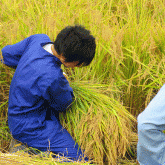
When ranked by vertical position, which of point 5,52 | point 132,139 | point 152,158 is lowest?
point 132,139

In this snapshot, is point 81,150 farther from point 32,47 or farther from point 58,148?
point 32,47

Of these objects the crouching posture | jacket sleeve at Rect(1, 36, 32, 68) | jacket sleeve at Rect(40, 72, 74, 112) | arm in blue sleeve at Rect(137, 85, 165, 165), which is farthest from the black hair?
arm in blue sleeve at Rect(137, 85, 165, 165)

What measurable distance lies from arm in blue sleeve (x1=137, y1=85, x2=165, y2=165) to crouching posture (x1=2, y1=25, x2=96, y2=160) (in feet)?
2.16

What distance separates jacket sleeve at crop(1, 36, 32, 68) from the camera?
6.07ft

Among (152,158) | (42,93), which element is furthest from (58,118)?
(152,158)

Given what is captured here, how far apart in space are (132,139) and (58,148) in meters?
0.58

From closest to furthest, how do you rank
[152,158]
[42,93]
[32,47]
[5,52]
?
[152,158], [42,93], [32,47], [5,52]

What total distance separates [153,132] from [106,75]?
1.25m

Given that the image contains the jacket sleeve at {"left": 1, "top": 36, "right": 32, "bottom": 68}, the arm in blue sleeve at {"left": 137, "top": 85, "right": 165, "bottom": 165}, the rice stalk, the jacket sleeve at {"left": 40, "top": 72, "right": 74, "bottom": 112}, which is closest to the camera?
the arm in blue sleeve at {"left": 137, "top": 85, "right": 165, "bottom": 165}

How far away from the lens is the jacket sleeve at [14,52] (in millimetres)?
1852

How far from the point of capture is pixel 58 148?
1755 millimetres

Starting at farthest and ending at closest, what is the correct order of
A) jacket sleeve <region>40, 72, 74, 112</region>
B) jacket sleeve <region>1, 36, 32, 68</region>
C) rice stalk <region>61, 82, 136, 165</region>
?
jacket sleeve <region>1, 36, 32, 68</region>
rice stalk <region>61, 82, 136, 165</region>
jacket sleeve <region>40, 72, 74, 112</region>

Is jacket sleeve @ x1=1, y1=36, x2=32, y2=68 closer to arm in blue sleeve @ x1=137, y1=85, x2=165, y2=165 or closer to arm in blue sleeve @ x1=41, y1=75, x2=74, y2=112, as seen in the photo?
arm in blue sleeve @ x1=41, y1=75, x2=74, y2=112

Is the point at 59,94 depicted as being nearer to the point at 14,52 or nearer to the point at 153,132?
the point at 14,52
